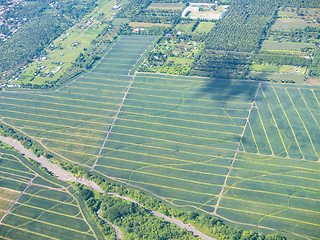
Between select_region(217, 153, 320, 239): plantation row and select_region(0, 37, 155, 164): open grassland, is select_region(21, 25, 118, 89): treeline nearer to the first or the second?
select_region(0, 37, 155, 164): open grassland

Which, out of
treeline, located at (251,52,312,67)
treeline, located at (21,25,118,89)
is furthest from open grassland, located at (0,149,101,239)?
treeline, located at (251,52,312,67)

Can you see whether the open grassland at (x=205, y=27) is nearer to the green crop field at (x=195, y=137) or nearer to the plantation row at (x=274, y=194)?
the green crop field at (x=195, y=137)

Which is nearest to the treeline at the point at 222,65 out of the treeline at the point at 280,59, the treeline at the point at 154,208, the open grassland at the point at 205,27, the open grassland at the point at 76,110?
the treeline at the point at 280,59

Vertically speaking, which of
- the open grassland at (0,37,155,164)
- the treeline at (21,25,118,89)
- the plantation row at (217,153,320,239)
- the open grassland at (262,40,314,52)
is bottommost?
the plantation row at (217,153,320,239)

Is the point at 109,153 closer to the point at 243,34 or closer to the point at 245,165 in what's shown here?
the point at 245,165

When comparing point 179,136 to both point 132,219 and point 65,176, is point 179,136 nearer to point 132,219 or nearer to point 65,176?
point 132,219

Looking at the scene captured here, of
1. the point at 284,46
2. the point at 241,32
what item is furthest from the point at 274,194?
the point at 241,32
